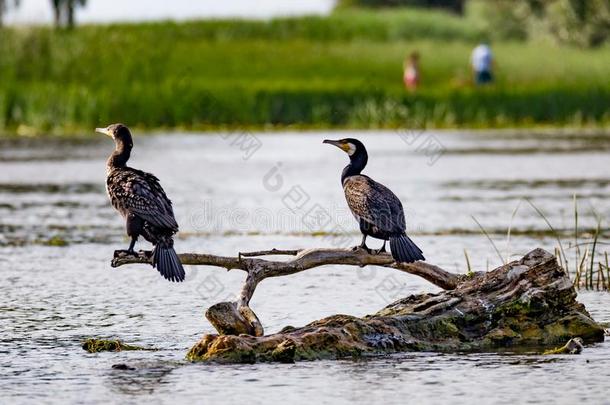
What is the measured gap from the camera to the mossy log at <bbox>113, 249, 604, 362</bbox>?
38.2 ft

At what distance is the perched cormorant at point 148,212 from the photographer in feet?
38.7

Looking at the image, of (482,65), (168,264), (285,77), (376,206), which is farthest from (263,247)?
(285,77)

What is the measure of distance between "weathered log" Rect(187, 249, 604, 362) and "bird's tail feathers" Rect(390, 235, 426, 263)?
0.40 meters

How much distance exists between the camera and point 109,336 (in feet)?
42.5

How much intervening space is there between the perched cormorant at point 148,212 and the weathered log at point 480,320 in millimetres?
629

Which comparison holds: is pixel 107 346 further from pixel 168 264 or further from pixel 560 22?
pixel 560 22

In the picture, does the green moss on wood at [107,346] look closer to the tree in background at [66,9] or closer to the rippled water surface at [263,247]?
the rippled water surface at [263,247]

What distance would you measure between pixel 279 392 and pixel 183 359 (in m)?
1.47

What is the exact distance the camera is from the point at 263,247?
19156 mm

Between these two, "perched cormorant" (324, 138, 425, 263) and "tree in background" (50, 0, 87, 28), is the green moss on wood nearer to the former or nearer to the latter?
"perched cormorant" (324, 138, 425, 263)

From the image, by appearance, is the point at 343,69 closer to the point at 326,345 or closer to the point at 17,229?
the point at 17,229

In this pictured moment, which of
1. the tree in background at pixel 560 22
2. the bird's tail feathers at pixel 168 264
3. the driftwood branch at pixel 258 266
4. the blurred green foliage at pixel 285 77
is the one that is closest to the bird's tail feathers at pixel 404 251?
the driftwood branch at pixel 258 266

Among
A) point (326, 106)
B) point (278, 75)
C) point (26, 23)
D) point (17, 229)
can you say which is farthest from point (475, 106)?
point (17, 229)

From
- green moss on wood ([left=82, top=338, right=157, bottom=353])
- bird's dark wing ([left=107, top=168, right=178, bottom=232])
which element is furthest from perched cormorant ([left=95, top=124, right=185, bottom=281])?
green moss on wood ([left=82, top=338, right=157, bottom=353])
